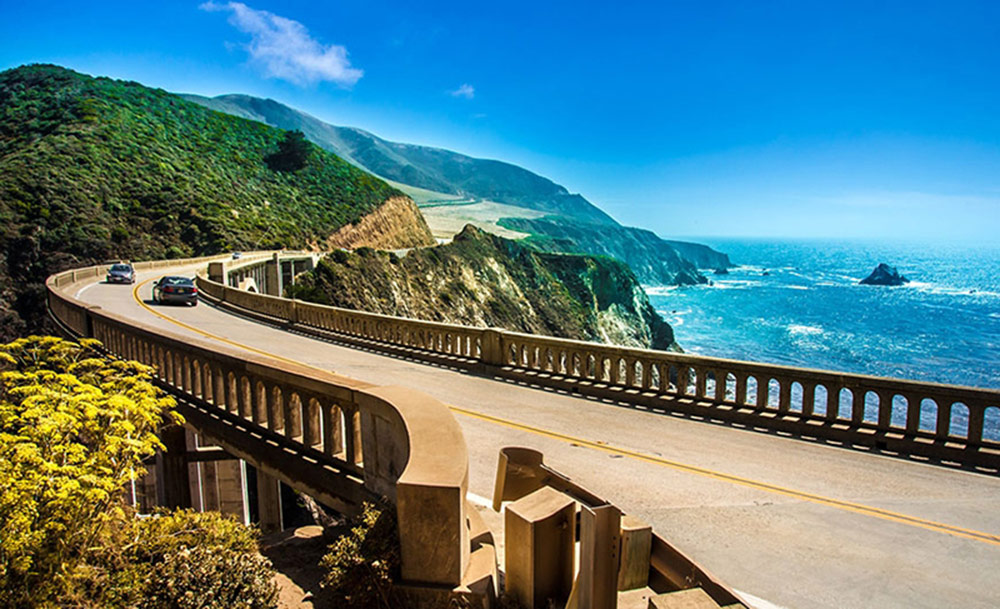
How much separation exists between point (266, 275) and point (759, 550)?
55156 millimetres

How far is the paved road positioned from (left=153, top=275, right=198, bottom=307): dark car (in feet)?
67.8

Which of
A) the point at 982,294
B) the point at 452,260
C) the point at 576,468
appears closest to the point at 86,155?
the point at 452,260

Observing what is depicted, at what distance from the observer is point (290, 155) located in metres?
97.1

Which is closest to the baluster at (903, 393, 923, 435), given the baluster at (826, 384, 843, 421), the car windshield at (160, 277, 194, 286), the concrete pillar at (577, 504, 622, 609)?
the baluster at (826, 384, 843, 421)

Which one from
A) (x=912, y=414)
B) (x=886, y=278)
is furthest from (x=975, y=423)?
(x=886, y=278)

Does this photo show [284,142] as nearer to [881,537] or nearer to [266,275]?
[266,275]

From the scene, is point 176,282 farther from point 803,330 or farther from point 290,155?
point 803,330

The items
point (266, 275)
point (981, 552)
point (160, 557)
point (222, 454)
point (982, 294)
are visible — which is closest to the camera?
point (160, 557)

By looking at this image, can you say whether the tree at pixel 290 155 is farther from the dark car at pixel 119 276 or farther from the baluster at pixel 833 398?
the baluster at pixel 833 398

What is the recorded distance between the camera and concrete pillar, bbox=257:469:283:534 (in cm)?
1179

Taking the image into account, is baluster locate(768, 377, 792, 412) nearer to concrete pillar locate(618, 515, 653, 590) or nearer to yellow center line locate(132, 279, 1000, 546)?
yellow center line locate(132, 279, 1000, 546)

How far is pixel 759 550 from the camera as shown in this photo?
5.61 meters

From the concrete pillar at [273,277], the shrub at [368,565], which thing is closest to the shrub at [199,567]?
the shrub at [368,565]

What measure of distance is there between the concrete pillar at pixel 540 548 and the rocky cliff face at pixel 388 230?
3212 inches
